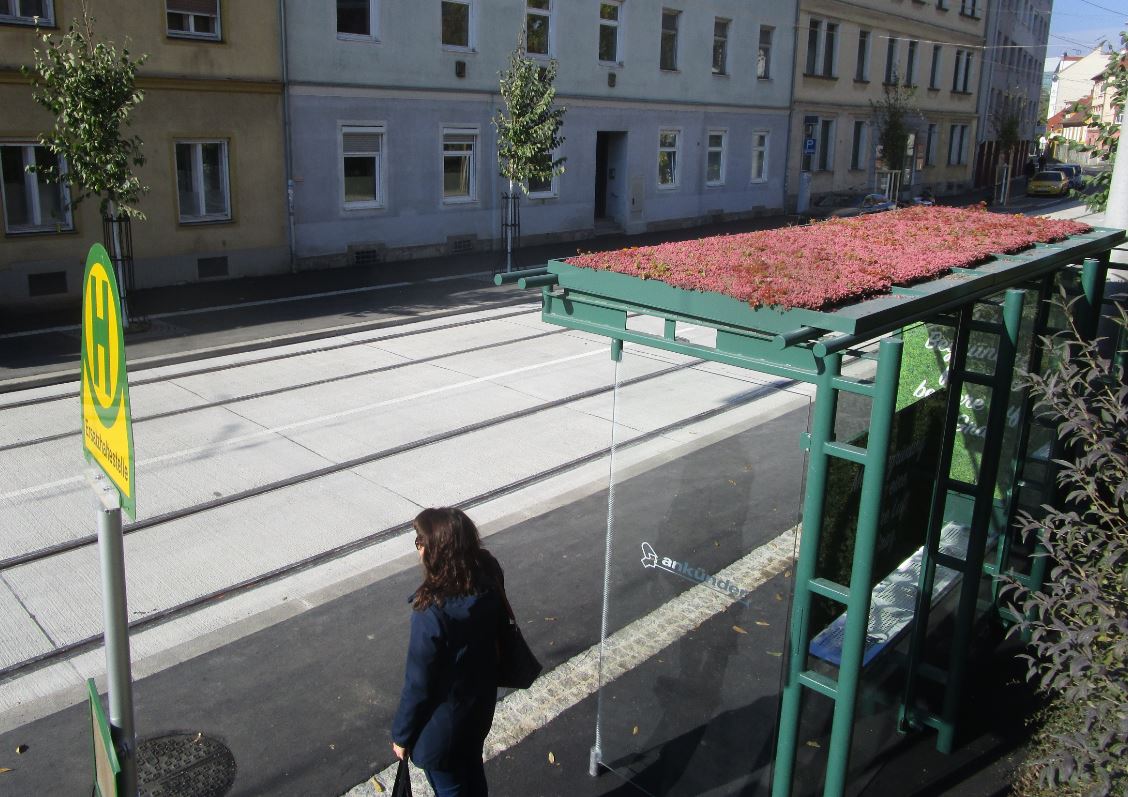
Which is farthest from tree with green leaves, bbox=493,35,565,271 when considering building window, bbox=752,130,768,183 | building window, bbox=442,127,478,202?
building window, bbox=752,130,768,183

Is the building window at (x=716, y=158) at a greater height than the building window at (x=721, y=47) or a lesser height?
lesser

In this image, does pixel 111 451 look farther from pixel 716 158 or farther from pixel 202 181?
pixel 716 158

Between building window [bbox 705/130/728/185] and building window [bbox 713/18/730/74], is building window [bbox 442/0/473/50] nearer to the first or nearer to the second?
building window [bbox 713/18/730/74]

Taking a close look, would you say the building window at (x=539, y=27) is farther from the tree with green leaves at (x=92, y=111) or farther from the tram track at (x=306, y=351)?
the tree with green leaves at (x=92, y=111)

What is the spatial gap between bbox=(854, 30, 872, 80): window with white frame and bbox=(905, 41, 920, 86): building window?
13.8 ft

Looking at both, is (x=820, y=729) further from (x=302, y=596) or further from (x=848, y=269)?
(x=302, y=596)

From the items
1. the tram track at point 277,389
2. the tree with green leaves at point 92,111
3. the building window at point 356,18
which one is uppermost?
the building window at point 356,18

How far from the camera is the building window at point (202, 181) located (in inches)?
746

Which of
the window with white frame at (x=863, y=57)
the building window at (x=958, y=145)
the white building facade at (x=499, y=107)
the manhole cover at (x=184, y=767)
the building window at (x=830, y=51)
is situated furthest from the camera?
the building window at (x=958, y=145)

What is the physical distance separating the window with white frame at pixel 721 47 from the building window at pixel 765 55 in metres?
2.06

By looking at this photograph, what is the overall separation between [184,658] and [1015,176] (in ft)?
210

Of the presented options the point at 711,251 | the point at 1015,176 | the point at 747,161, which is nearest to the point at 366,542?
the point at 711,251

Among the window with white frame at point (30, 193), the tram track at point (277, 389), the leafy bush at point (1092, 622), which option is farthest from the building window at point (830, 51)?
the leafy bush at point (1092, 622)

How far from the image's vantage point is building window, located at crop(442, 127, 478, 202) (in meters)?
23.6
